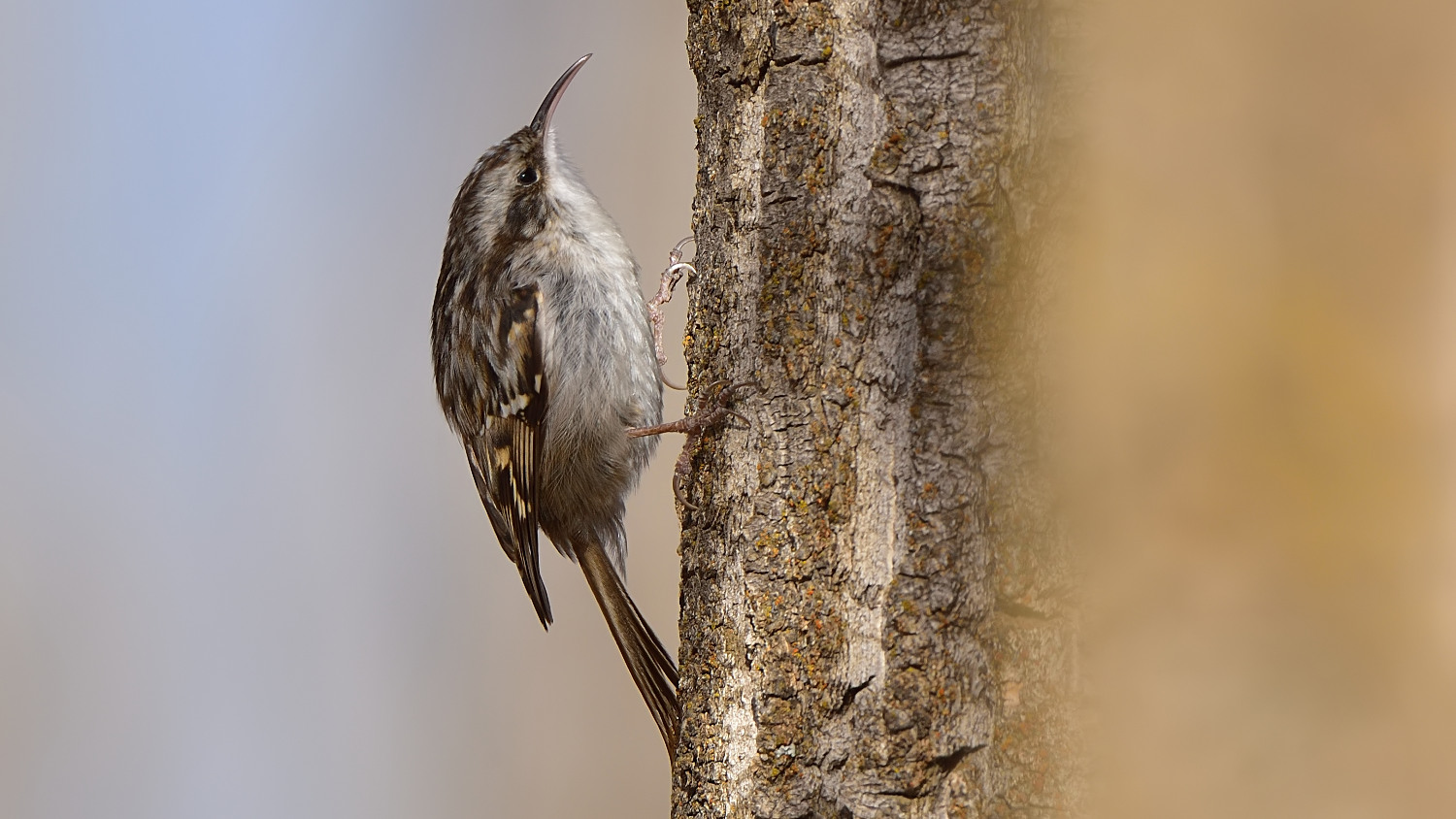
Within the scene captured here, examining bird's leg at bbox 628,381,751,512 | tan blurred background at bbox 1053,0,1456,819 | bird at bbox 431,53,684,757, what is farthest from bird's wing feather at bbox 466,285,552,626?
tan blurred background at bbox 1053,0,1456,819

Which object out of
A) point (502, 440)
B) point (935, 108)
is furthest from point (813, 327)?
point (502, 440)

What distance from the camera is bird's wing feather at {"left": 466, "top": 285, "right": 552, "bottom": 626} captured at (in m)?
2.58

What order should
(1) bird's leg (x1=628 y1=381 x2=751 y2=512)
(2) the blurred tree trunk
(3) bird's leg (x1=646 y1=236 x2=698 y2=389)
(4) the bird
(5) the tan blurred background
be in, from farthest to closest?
(4) the bird
(3) bird's leg (x1=646 y1=236 x2=698 y2=389)
(1) bird's leg (x1=628 y1=381 x2=751 y2=512)
(2) the blurred tree trunk
(5) the tan blurred background

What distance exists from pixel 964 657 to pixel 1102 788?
0.36 meters

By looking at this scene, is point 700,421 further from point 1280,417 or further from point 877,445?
point 1280,417

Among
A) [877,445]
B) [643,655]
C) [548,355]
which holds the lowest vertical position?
[643,655]

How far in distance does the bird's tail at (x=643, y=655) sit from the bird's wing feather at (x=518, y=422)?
248 millimetres

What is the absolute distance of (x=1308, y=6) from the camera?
666mm

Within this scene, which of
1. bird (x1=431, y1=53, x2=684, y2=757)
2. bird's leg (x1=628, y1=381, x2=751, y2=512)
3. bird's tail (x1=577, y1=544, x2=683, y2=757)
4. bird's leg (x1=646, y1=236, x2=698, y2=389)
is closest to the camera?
bird's leg (x1=628, y1=381, x2=751, y2=512)

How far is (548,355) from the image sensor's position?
2.56 metres

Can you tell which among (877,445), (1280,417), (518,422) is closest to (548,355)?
(518,422)

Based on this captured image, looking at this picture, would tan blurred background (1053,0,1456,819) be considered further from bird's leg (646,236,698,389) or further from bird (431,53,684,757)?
bird (431,53,684,757)

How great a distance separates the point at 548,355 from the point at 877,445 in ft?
4.41

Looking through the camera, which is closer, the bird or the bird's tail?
the bird's tail
